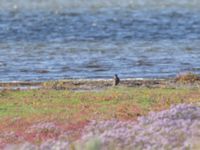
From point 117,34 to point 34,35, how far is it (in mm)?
6750

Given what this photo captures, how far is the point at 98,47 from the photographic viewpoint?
60.4m

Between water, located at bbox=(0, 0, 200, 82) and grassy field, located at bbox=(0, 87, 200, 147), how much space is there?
920cm

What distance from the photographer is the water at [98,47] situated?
43.4 meters

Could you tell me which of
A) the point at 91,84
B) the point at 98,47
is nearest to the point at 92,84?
the point at 91,84

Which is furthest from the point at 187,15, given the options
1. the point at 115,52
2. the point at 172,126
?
the point at 172,126

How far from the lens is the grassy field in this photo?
23234mm

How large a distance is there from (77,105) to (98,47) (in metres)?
33.7

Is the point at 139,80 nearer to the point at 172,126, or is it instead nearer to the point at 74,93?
the point at 74,93

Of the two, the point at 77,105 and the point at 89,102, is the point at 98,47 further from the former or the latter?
the point at 77,105

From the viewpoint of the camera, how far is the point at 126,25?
89.2 m

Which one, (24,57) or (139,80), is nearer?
(139,80)

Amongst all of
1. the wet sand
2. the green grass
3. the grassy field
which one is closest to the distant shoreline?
the wet sand

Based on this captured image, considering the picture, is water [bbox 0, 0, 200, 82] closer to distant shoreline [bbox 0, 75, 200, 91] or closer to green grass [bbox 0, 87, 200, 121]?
distant shoreline [bbox 0, 75, 200, 91]

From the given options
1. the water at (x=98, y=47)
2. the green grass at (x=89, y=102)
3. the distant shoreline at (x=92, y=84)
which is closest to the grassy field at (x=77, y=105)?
the green grass at (x=89, y=102)
